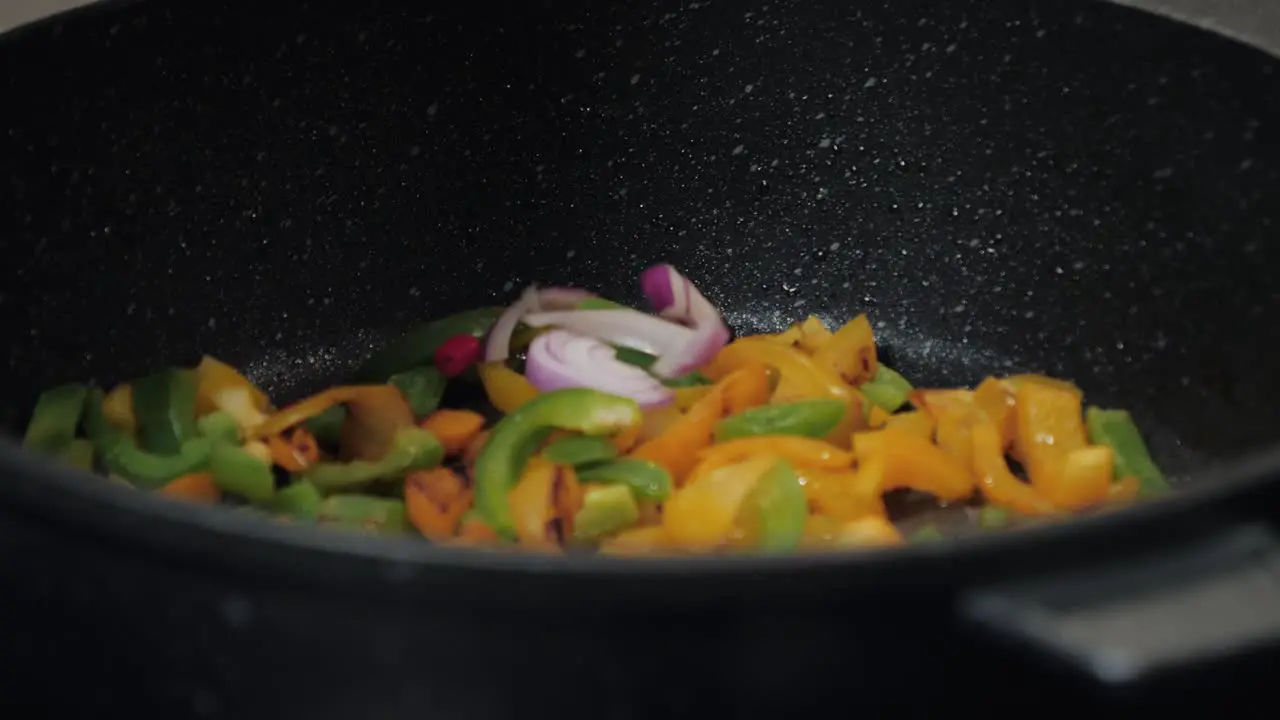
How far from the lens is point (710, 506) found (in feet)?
3.05

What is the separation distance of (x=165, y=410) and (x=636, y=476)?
385mm

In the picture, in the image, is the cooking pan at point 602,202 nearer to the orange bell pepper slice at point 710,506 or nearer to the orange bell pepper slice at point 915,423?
the orange bell pepper slice at point 915,423

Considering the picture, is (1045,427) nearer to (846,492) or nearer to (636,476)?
(846,492)

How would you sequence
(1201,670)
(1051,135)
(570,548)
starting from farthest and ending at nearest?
(1051,135), (570,548), (1201,670)

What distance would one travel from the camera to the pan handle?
50 centimetres

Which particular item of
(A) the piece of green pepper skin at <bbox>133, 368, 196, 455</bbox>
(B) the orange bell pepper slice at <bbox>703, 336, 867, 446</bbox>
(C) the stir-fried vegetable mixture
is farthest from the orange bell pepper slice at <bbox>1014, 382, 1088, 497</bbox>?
(A) the piece of green pepper skin at <bbox>133, 368, 196, 455</bbox>

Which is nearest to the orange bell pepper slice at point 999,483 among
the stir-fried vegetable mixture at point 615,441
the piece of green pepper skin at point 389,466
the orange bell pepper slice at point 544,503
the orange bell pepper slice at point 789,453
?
the stir-fried vegetable mixture at point 615,441

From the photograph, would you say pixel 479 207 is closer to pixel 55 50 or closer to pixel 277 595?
pixel 55 50

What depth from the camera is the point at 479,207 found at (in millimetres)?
1262

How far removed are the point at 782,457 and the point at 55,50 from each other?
0.65 metres

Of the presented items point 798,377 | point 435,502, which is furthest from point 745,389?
point 435,502

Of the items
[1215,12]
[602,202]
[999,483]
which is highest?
[1215,12]

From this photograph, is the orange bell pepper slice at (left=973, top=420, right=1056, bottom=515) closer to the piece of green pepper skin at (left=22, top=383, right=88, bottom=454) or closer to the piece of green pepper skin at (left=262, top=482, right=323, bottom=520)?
the piece of green pepper skin at (left=262, top=482, right=323, bottom=520)

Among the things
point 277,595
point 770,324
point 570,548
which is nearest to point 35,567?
point 277,595
